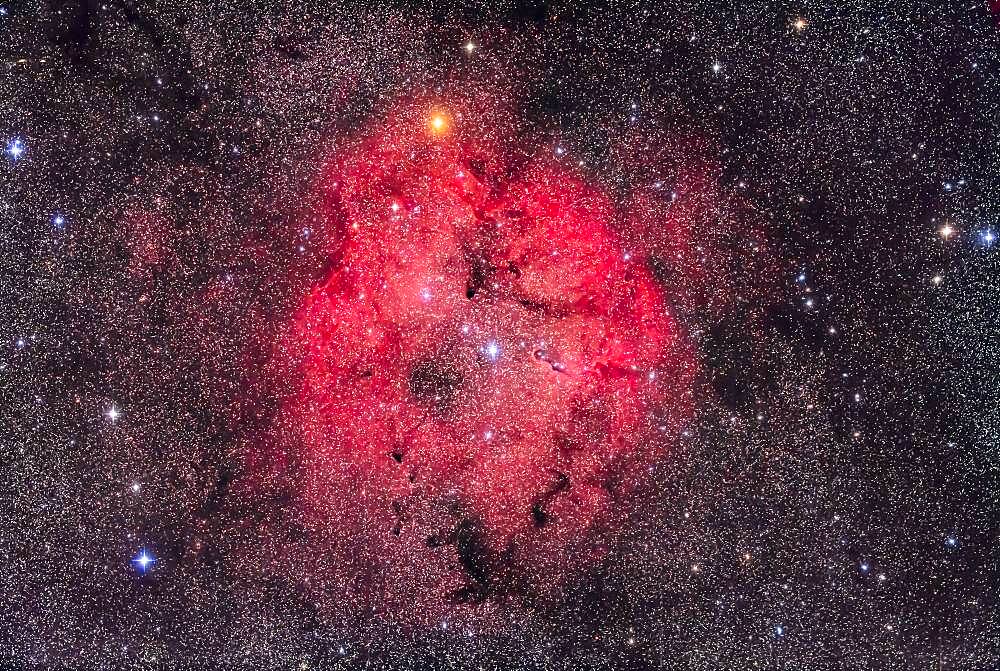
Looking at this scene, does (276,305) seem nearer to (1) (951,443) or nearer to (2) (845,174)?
(2) (845,174)

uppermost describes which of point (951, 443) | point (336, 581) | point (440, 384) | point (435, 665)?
point (951, 443)

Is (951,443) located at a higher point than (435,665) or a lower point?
higher

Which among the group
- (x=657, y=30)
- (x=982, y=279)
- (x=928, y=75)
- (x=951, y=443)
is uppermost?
(x=928, y=75)

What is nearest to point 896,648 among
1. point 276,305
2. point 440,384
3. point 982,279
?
point 982,279

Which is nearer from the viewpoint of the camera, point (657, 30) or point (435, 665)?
point (657, 30)

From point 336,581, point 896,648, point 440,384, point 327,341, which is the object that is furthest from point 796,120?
point 336,581

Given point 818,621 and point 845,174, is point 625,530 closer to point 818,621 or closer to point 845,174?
point 818,621
